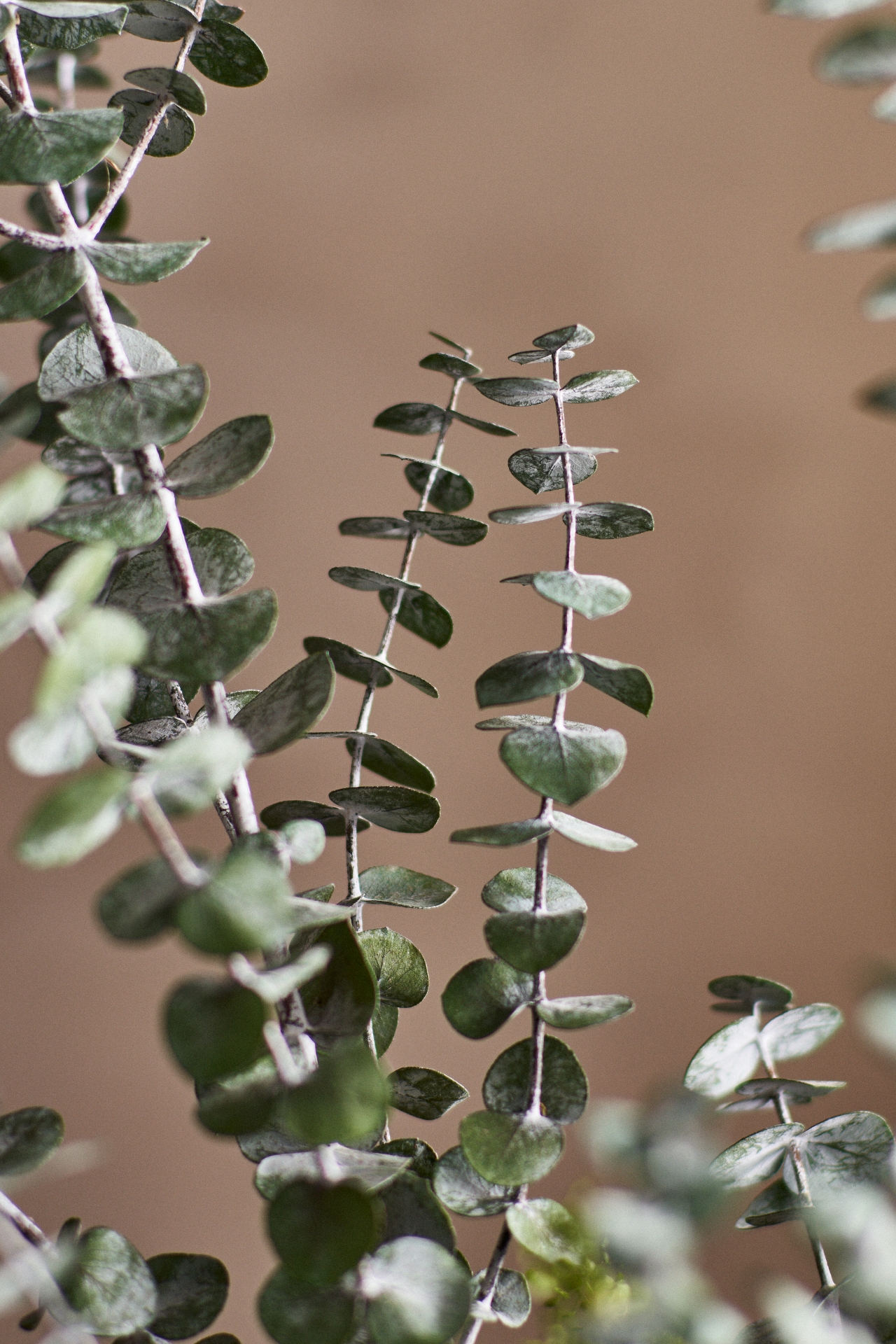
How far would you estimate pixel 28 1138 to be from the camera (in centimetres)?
39

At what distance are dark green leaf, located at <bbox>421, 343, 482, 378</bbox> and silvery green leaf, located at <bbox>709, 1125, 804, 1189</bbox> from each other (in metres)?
0.38

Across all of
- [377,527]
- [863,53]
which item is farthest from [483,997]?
[863,53]

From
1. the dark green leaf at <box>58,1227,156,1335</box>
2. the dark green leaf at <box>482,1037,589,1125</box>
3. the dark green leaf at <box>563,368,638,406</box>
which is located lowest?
the dark green leaf at <box>58,1227,156,1335</box>

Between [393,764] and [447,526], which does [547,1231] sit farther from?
[447,526]

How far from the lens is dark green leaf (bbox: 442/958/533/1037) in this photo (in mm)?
423

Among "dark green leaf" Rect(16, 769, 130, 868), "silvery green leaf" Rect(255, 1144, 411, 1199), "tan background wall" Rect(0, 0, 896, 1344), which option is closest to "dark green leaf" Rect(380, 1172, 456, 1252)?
"silvery green leaf" Rect(255, 1144, 411, 1199)

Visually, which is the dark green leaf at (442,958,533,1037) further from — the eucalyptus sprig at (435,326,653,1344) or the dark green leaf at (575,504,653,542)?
the dark green leaf at (575,504,653,542)

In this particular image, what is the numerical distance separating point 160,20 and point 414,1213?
19.6 inches

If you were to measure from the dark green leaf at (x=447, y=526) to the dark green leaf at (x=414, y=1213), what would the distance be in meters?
0.29

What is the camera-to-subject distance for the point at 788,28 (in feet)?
3.84

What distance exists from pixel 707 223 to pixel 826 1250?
1.08 meters

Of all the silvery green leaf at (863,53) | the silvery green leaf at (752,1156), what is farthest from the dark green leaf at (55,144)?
the silvery green leaf at (752,1156)

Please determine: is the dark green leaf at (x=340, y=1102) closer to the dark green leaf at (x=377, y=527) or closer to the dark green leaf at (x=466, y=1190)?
the dark green leaf at (x=466, y=1190)

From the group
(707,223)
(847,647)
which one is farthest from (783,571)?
(707,223)
